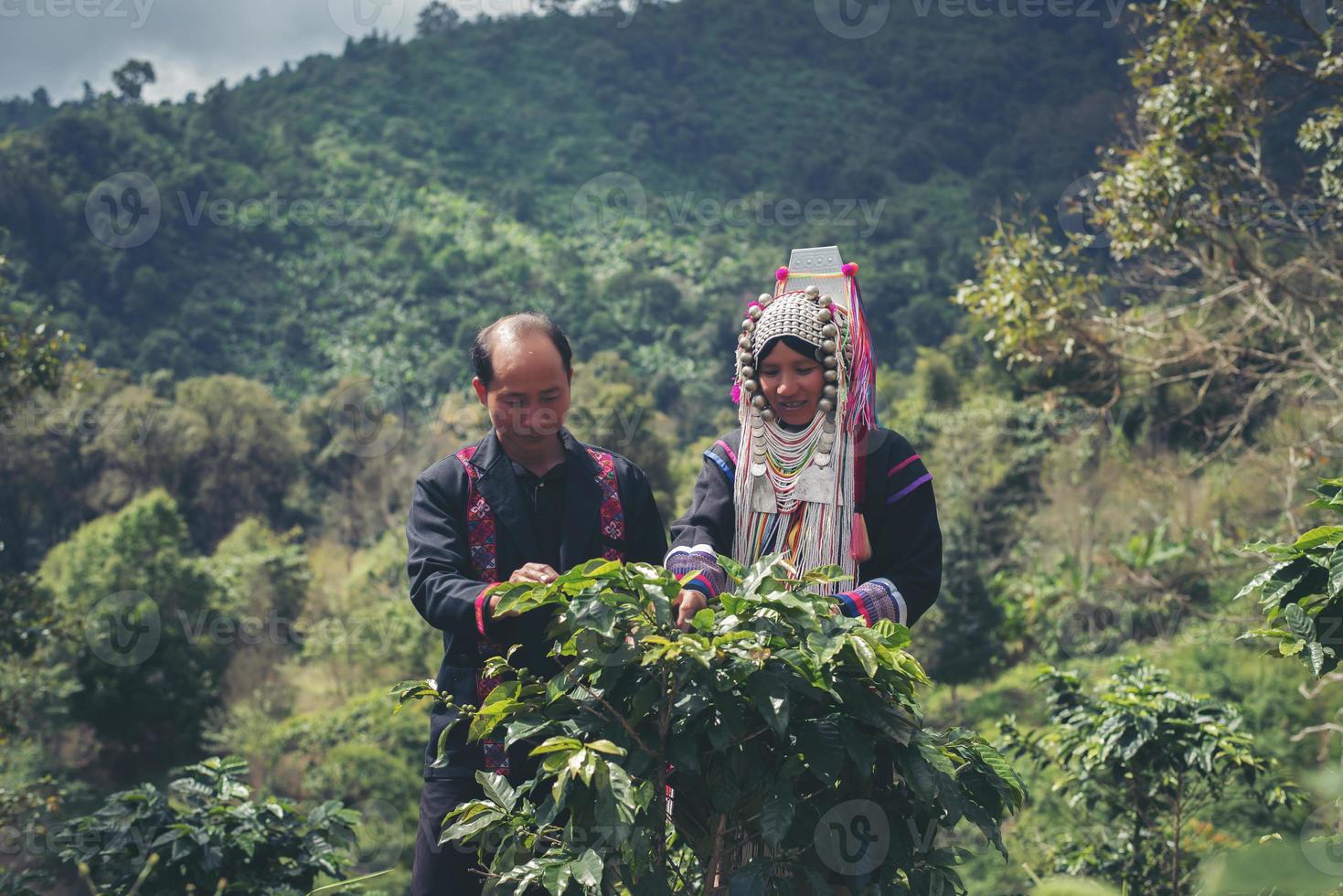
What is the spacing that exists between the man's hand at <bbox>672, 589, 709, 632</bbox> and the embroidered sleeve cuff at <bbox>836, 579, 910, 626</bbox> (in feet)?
1.30

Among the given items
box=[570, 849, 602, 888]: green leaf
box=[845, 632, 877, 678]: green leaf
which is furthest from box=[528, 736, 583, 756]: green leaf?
box=[845, 632, 877, 678]: green leaf

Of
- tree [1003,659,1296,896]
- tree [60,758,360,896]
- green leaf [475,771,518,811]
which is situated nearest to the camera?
green leaf [475,771,518,811]

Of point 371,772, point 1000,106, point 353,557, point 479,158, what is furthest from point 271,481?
point 1000,106

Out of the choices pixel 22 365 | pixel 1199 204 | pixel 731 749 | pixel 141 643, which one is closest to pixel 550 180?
pixel 141 643

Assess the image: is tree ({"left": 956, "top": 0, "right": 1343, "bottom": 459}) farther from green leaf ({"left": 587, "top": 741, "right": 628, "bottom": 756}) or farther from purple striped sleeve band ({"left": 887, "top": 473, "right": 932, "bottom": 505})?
green leaf ({"left": 587, "top": 741, "right": 628, "bottom": 756})

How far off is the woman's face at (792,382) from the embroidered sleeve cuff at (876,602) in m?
0.47

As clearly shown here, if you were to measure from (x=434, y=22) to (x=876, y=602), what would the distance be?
9110 cm

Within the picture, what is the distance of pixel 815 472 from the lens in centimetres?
309

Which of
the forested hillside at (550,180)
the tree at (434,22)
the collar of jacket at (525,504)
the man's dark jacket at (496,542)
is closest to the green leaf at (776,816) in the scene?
the man's dark jacket at (496,542)

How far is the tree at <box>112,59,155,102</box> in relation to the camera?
61.5m

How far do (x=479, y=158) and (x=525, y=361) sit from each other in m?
73.8

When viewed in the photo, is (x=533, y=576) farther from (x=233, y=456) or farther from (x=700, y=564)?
(x=233, y=456)

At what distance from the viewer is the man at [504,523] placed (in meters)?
2.88

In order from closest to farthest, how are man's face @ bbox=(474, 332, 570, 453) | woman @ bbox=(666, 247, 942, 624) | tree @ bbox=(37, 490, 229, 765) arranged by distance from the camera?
man's face @ bbox=(474, 332, 570, 453)
woman @ bbox=(666, 247, 942, 624)
tree @ bbox=(37, 490, 229, 765)
